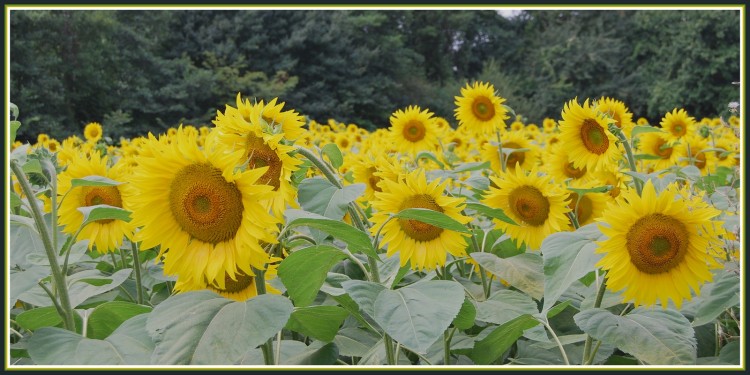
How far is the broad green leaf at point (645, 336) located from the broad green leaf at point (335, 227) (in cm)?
51

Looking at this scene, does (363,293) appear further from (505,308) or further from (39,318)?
(39,318)

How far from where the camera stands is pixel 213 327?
1328 millimetres

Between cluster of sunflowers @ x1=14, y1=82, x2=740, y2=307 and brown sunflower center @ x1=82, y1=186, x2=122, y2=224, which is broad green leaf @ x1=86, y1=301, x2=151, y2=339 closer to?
cluster of sunflowers @ x1=14, y1=82, x2=740, y2=307

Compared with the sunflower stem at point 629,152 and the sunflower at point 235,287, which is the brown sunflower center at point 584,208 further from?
the sunflower at point 235,287

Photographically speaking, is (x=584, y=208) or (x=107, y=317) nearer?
(x=107, y=317)

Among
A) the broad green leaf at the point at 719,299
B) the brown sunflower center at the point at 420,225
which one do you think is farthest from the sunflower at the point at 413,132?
the broad green leaf at the point at 719,299

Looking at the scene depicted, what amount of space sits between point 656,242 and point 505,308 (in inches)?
16.3

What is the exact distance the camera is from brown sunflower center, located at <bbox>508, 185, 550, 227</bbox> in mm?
2465

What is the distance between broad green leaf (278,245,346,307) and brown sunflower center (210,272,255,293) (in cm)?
13

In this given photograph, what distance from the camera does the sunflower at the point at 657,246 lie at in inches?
64.8

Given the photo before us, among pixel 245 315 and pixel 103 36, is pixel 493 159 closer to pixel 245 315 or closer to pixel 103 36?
pixel 245 315

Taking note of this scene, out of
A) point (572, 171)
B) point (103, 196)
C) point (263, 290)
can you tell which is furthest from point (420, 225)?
point (572, 171)

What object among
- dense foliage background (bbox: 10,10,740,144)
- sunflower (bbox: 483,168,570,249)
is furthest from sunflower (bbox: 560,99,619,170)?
dense foliage background (bbox: 10,10,740,144)

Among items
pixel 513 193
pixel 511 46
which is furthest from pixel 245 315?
pixel 511 46
